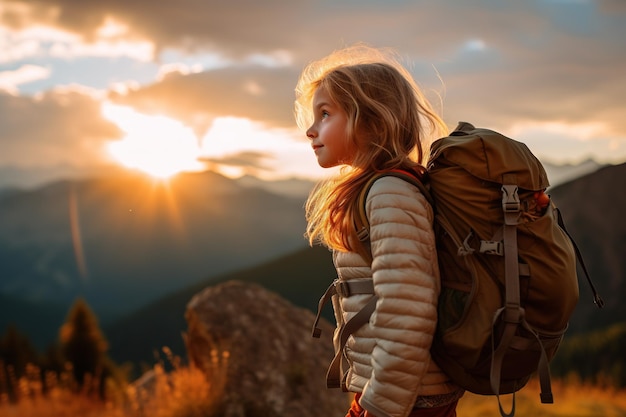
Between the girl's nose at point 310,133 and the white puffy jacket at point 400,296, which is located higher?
the girl's nose at point 310,133

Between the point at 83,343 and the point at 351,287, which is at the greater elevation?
the point at 351,287

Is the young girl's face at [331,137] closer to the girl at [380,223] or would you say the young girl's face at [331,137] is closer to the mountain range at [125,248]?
the girl at [380,223]

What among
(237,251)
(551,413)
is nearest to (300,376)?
(551,413)

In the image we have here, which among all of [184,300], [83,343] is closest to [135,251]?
[184,300]

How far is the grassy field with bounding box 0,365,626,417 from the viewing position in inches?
244

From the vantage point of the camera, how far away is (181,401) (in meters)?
6.15

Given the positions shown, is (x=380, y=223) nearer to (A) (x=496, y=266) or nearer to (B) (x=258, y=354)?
(A) (x=496, y=266)

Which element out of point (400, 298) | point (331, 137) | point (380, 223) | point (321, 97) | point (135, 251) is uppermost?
point (321, 97)

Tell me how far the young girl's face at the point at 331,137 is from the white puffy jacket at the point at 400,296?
380 millimetres

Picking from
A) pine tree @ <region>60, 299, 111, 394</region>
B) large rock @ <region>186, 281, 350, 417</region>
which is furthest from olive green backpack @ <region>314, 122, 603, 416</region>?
pine tree @ <region>60, 299, 111, 394</region>

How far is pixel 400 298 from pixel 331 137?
800mm

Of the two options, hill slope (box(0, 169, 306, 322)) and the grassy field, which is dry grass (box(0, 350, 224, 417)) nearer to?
the grassy field

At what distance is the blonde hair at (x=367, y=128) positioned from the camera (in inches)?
95.2

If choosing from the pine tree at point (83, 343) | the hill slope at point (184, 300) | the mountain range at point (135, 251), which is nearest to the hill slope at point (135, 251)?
the mountain range at point (135, 251)
